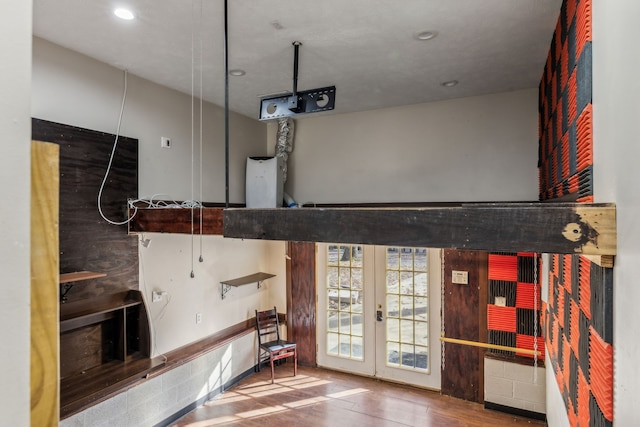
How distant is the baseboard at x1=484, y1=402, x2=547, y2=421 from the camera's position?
3.83 metres

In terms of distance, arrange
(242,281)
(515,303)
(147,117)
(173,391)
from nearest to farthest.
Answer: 1. (147,117)
2. (173,391)
3. (515,303)
4. (242,281)

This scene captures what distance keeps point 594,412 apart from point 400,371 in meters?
3.50

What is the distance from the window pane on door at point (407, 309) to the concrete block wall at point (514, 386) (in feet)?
2.54

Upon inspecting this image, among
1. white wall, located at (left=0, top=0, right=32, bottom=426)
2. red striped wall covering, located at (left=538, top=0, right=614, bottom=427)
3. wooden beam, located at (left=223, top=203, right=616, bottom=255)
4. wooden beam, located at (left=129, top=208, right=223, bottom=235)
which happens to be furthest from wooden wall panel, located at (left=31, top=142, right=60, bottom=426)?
wooden beam, located at (left=129, top=208, right=223, bottom=235)

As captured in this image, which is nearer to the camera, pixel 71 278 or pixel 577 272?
pixel 577 272

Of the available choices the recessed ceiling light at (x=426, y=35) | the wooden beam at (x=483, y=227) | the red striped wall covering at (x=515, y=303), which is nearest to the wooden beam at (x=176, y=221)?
the wooden beam at (x=483, y=227)

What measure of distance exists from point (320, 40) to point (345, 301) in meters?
3.50

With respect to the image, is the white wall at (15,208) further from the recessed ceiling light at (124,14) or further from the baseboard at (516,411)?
the baseboard at (516,411)

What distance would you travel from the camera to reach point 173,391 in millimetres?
3713

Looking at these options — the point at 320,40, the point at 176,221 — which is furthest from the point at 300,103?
the point at 176,221

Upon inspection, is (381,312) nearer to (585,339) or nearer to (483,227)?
(585,339)

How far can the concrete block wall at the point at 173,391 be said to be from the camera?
3.02 metres

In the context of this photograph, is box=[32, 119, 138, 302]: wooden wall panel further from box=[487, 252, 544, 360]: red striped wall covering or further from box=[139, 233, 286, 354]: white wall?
box=[487, 252, 544, 360]: red striped wall covering

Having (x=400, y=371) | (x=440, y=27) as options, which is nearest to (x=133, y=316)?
(x=400, y=371)
